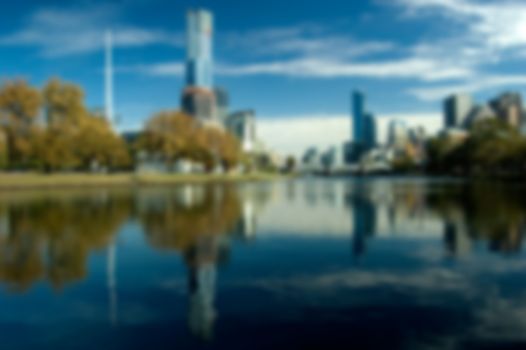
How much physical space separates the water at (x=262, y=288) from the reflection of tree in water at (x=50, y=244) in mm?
70

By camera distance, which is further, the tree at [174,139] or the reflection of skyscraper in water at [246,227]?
the tree at [174,139]

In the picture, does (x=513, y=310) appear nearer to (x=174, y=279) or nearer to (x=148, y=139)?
(x=174, y=279)

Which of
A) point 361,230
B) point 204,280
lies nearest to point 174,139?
point 361,230

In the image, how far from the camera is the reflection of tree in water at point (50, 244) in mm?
12391

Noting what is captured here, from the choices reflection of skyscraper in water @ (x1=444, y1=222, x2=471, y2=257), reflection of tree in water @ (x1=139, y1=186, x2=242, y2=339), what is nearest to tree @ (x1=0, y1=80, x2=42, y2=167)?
reflection of tree in water @ (x1=139, y1=186, x2=242, y2=339)

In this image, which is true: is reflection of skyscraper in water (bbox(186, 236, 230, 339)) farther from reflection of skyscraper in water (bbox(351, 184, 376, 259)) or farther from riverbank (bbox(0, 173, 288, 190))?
riverbank (bbox(0, 173, 288, 190))

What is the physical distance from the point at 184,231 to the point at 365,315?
12.8 meters

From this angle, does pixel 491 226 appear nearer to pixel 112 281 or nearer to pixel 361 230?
pixel 361 230

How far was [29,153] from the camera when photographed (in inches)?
3110

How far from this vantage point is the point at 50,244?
55.3 ft

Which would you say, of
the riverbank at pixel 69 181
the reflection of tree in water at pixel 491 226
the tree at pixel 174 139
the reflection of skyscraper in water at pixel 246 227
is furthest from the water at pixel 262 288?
the tree at pixel 174 139

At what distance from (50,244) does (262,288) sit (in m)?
9.35

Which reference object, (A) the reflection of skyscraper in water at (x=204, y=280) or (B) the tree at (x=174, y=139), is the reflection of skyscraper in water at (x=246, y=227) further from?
(B) the tree at (x=174, y=139)

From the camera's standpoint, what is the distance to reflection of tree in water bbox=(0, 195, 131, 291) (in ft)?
40.7
